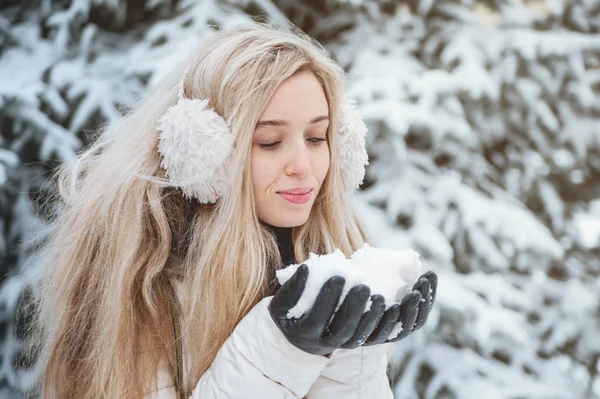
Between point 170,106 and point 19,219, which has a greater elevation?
point 170,106

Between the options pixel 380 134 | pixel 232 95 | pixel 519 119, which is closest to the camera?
pixel 232 95

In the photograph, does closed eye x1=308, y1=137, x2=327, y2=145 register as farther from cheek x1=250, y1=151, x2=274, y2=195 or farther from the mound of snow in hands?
the mound of snow in hands

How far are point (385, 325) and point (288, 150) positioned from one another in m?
0.39

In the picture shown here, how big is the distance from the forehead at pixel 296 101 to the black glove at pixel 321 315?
33 cm

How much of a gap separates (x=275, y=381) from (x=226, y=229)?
1.02ft

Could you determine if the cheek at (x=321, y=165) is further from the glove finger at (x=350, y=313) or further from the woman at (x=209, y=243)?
the glove finger at (x=350, y=313)

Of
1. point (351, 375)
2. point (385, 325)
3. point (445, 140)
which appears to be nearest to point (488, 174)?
point (445, 140)

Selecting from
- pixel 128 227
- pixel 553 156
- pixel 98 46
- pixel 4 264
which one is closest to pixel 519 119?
pixel 553 156

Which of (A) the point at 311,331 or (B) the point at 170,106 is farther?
(B) the point at 170,106

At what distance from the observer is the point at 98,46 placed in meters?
2.24

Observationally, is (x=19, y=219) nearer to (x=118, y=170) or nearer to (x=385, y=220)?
(x=118, y=170)

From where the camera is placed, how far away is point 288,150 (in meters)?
1.14

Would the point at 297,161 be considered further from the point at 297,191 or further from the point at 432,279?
the point at 432,279

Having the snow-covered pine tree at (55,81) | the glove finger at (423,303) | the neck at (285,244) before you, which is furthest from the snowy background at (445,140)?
the glove finger at (423,303)
